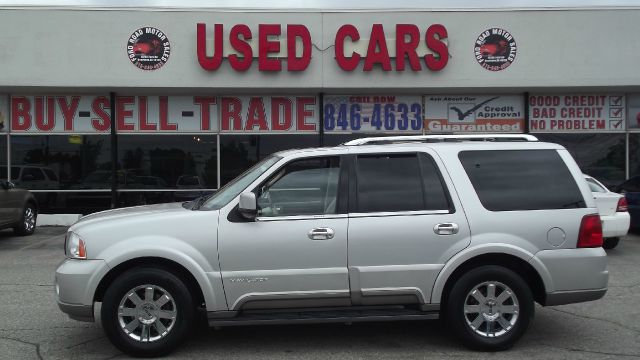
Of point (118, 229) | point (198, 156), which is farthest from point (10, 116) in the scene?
point (118, 229)

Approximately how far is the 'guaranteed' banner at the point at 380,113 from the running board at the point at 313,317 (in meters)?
11.2

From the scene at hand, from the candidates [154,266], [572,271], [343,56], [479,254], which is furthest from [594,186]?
[154,266]

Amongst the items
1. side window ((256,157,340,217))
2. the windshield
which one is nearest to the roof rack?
side window ((256,157,340,217))

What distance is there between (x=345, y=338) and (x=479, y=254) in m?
1.57

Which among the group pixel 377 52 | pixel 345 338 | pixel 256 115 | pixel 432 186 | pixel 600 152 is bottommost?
pixel 345 338

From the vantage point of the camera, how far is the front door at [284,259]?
5148 mm

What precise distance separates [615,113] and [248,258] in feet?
47.4

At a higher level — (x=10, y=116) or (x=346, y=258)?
(x=10, y=116)

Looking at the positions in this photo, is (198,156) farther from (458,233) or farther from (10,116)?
(458,233)

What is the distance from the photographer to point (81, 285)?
16.7 feet

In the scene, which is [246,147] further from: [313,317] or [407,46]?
[313,317]

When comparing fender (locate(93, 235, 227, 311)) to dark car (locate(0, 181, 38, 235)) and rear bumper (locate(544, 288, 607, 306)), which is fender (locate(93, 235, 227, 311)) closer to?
rear bumper (locate(544, 288, 607, 306))

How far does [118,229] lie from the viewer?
519 centimetres

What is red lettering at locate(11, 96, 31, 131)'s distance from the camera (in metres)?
15.9
